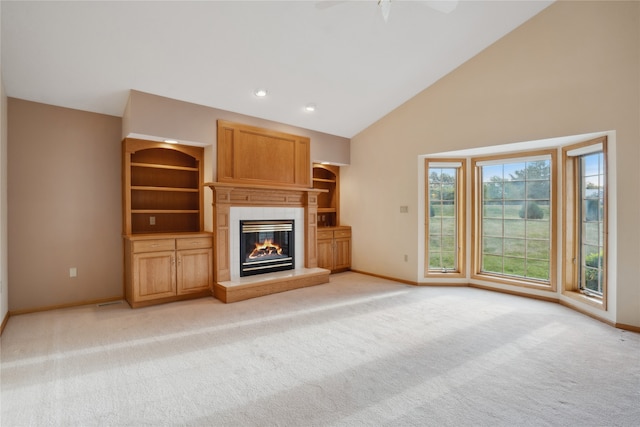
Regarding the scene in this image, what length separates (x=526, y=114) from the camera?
4160 millimetres

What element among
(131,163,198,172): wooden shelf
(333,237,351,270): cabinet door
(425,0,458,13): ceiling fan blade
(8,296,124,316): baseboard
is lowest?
(8,296,124,316): baseboard

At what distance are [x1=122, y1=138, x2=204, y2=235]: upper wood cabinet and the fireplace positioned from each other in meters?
0.79

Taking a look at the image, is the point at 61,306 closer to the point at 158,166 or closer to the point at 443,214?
the point at 158,166

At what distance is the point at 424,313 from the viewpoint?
395cm

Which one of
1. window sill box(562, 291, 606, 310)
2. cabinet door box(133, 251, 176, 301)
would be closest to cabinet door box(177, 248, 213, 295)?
cabinet door box(133, 251, 176, 301)

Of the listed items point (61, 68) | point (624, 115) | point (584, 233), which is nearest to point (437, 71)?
point (624, 115)

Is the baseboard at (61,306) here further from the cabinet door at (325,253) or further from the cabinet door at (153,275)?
the cabinet door at (325,253)

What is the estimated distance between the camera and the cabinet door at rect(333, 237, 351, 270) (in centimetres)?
639

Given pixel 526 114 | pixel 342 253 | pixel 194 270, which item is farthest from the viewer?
pixel 342 253

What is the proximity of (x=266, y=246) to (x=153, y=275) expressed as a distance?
171 centimetres

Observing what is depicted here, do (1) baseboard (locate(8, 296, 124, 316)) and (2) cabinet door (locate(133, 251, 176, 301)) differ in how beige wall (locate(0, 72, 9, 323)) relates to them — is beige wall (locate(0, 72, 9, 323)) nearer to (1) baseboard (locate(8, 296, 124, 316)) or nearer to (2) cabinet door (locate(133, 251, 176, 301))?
(1) baseboard (locate(8, 296, 124, 316))

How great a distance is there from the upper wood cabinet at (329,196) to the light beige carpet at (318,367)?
2.93 meters

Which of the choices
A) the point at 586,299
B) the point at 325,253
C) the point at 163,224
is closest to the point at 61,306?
the point at 163,224

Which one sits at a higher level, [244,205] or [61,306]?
[244,205]
